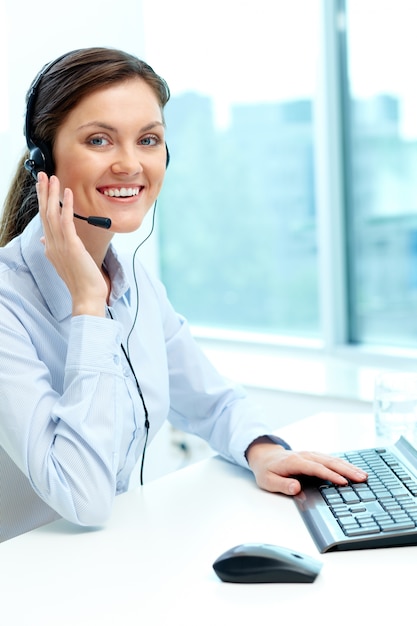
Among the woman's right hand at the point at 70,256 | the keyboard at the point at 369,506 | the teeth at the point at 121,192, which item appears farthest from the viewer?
the teeth at the point at 121,192

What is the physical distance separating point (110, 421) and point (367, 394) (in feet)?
4.08

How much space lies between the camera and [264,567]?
90 centimetres

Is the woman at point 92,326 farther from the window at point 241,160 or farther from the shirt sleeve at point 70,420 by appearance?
the window at point 241,160

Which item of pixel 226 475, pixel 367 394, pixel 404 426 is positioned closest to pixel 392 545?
pixel 226 475

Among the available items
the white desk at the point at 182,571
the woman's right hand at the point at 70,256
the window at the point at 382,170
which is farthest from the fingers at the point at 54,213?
the window at the point at 382,170

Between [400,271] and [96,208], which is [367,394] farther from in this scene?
[96,208]

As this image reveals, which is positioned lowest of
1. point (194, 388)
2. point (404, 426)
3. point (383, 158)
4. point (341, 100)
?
point (404, 426)

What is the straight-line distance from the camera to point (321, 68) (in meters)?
2.57

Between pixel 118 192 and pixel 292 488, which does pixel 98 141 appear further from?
pixel 292 488

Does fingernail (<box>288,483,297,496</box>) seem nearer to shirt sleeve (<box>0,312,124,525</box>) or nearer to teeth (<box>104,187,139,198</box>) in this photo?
shirt sleeve (<box>0,312,124,525</box>)

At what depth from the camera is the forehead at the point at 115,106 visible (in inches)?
50.6

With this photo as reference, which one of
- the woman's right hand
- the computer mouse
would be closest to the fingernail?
the computer mouse

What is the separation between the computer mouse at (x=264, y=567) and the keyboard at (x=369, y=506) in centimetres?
9

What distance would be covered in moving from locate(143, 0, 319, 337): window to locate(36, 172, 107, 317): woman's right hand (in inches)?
63.6
